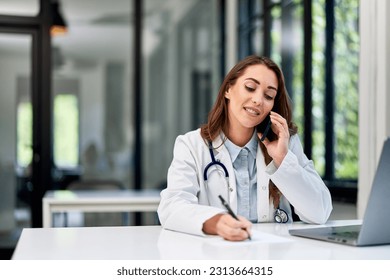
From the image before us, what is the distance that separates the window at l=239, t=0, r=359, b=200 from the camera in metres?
4.22

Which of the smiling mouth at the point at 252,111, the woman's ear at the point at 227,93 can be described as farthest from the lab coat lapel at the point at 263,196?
the woman's ear at the point at 227,93

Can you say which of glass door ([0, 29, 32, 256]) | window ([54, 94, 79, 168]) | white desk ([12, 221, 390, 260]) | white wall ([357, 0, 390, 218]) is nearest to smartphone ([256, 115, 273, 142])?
white desk ([12, 221, 390, 260])

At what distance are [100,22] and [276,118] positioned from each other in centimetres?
421

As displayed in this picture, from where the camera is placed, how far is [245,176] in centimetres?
228

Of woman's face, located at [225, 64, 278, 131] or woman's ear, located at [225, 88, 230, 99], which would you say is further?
woman's ear, located at [225, 88, 230, 99]

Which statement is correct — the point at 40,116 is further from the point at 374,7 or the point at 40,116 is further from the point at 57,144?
the point at 374,7

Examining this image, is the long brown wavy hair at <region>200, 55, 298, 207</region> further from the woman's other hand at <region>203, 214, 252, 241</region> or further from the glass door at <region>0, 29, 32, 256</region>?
the glass door at <region>0, 29, 32, 256</region>

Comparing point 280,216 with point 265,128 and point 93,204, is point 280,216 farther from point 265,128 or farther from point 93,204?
point 93,204

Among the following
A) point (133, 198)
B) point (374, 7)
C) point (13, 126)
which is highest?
point (374, 7)

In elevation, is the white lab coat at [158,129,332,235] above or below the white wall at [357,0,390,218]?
below

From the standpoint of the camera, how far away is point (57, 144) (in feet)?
20.0

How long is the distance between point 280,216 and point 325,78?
94.7 inches

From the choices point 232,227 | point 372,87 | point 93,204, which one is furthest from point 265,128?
point 93,204
